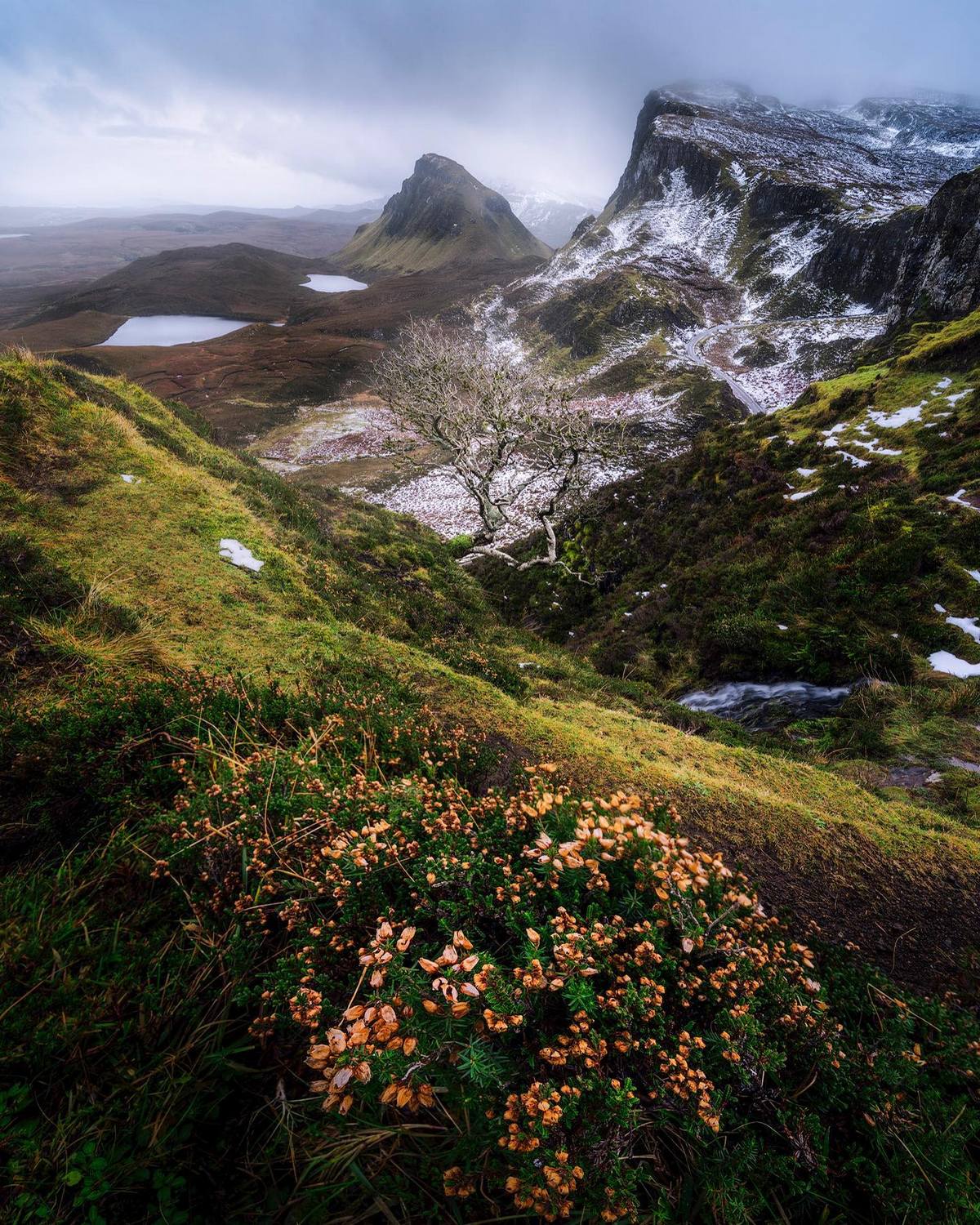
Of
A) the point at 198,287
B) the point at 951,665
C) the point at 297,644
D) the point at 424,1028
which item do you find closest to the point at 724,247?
the point at 951,665

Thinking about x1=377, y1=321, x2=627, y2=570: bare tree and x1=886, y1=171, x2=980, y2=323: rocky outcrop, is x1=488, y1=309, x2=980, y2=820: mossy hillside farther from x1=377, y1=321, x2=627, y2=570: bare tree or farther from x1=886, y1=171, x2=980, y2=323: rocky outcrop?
x1=886, y1=171, x2=980, y2=323: rocky outcrop

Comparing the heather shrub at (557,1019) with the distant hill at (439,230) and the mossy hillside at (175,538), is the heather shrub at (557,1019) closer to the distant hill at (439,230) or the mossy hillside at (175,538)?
the mossy hillside at (175,538)

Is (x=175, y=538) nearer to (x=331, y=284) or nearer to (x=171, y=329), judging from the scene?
(x=171, y=329)

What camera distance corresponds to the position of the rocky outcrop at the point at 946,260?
2230 cm

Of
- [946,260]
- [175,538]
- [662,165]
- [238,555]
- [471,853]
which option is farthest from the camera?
[662,165]

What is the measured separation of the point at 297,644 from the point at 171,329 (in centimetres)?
11722

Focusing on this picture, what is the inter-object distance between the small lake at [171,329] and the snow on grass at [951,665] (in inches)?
4202

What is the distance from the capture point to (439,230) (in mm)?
148750

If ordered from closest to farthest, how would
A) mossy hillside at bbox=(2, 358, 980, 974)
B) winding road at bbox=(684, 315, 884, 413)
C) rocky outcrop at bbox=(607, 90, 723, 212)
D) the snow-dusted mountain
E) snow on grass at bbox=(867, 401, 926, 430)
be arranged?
mossy hillside at bbox=(2, 358, 980, 974)
snow on grass at bbox=(867, 401, 926, 430)
winding road at bbox=(684, 315, 884, 413)
the snow-dusted mountain
rocky outcrop at bbox=(607, 90, 723, 212)

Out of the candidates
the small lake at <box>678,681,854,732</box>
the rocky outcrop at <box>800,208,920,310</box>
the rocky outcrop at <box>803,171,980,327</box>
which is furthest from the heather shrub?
the rocky outcrop at <box>800,208,920,310</box>

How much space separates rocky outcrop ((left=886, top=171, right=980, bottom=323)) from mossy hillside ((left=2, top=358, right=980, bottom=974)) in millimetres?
25868

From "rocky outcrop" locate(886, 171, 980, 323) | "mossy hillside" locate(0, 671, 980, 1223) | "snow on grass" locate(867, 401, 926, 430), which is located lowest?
"mossy hillside" locate(0, 671, 980, 1223)

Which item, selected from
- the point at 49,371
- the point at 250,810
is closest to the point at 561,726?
the point at 250,810

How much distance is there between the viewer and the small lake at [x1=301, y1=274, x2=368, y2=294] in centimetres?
12606
